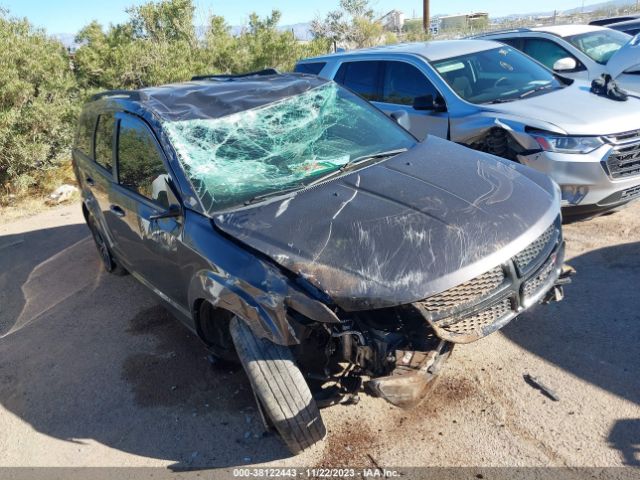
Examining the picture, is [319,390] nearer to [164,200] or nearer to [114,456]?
[114,456]

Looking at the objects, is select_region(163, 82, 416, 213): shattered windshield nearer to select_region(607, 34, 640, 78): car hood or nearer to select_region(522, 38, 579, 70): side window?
select_region(607, 34, 640, 78): car hood

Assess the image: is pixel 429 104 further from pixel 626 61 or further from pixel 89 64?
pixel 89 64

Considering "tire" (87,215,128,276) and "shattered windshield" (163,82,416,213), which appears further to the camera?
"tire" (87,215,128,276)

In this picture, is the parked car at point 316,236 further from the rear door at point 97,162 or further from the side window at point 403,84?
the side window at point 403,84

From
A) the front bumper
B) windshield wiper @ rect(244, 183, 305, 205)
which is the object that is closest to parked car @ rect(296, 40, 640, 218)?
the front bumper

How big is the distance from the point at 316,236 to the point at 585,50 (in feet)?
24.0

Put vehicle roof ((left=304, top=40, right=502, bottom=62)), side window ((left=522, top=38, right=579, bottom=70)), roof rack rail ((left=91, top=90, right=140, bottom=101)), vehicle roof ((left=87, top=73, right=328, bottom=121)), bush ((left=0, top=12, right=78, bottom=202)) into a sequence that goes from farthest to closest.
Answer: side window ((left=522, top=38, right=579, bottom=70)) < bush ((left=0, top=12, right=78, bottom=202)) < vehicle roof ((left=304, top=40, right=502, bottom=62)) < roof rack rail ((left=91, top=90, right=140, bottom=101)) < vehicle roof ((left=87, top=73, right=328, bottom=121))

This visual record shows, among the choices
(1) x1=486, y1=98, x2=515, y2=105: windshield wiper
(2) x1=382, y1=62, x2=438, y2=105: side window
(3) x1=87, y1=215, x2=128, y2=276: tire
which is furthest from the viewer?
(2) x1=382, y1=62, x2=438, y2=105: side window

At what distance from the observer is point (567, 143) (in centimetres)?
456

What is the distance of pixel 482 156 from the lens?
3.62m

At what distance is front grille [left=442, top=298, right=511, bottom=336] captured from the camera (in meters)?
2.58

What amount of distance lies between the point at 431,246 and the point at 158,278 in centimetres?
198

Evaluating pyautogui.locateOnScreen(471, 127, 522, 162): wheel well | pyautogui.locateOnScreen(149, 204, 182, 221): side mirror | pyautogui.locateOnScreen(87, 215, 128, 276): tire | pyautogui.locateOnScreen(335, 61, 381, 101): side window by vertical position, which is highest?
pyautogui.locateOnScreen(335, 61, 381, 101): side window

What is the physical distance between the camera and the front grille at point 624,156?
451 cm
